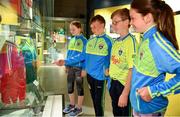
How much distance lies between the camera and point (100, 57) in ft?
8.16

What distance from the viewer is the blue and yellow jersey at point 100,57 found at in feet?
8.14

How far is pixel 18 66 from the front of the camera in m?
1.59

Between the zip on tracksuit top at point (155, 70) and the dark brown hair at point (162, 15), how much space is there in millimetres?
34

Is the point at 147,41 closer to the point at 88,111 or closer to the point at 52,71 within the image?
the point at 88,111

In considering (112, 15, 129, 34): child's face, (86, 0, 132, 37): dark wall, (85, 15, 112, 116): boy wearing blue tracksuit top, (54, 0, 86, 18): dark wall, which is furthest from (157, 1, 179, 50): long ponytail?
(54, 0, 86, 18): dark wall

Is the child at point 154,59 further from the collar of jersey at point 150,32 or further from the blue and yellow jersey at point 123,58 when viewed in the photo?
the blue and yellow jersey at point 123,58

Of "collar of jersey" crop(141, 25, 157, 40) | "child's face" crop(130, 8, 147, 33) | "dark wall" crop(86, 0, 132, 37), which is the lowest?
"collar of jersey" crop(141, 25, 157, 40)

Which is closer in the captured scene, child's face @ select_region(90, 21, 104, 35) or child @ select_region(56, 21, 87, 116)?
child's face @ select_region(90, 21, 104, 35)

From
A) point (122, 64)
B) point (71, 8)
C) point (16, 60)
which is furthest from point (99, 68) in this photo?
point (71, 8)

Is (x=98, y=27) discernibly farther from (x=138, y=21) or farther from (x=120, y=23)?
(x=138, y=21)

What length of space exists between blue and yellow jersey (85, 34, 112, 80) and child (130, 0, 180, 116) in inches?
43.2

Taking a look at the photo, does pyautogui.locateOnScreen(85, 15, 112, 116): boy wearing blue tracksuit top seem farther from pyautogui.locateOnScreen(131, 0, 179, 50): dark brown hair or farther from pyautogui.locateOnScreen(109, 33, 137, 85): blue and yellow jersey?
pyautogui.locateOnScreen(131, 0, 179, 50): dark brown hair

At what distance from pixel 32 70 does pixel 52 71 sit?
188 cm

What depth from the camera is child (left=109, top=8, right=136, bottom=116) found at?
1.85 meters
